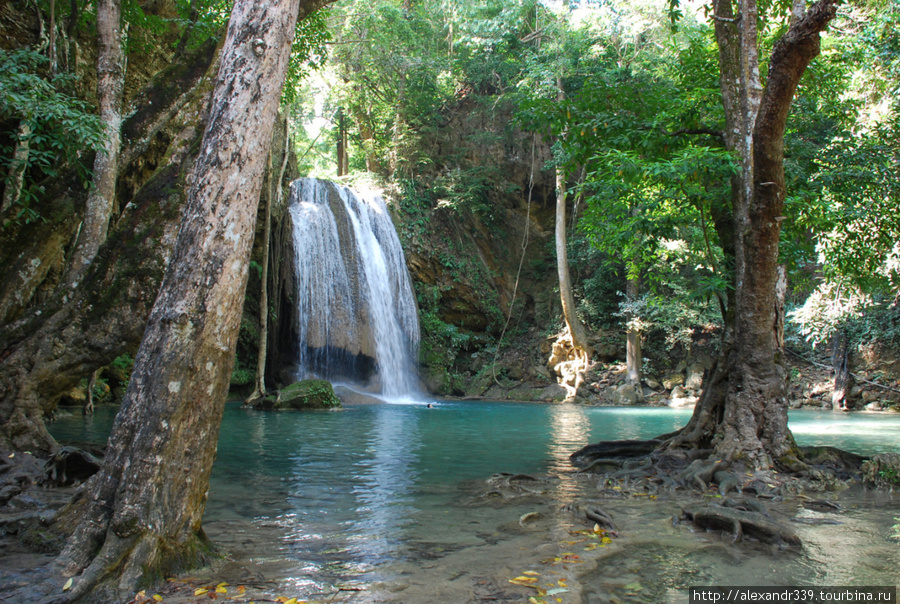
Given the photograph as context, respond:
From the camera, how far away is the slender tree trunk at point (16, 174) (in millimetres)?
6672

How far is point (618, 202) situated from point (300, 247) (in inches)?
573

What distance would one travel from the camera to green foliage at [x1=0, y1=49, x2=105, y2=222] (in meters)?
5.88

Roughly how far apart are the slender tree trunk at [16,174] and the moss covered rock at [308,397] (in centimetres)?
925

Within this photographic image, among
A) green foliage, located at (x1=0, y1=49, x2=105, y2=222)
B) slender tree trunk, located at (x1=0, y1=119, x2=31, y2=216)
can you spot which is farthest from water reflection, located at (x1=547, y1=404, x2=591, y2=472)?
slender tree trunk, located at (x1=0, y1=119, x2=31, y2=216)

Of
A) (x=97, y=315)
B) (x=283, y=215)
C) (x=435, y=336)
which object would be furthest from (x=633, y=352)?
(x=97, y=315)

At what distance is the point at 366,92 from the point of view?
26969mm

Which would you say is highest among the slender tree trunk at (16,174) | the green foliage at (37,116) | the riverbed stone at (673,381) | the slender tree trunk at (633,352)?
the green foliage at (37,116)

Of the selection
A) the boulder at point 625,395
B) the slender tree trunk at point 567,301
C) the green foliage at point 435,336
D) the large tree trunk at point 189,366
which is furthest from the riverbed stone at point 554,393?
the large tree trunk at point 189,366

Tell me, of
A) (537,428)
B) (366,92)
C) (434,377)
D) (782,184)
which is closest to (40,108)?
(782,184)

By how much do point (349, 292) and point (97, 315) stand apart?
14.8 metres

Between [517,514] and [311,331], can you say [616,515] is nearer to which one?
[517,514]

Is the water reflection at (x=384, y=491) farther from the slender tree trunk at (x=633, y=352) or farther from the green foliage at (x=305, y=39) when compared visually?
the slender tree trunk at (x=633, y=352)

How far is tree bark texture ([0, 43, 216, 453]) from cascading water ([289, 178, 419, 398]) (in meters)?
13.2

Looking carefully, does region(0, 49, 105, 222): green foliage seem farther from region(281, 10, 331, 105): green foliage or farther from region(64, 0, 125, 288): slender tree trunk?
region(281, 10, 331, 105): green foliage
